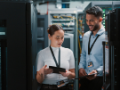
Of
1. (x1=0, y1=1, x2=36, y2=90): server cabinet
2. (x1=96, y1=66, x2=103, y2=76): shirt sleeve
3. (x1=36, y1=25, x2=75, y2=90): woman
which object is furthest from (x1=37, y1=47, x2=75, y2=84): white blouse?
(x1=96, y1=66, x2=103, y2=76): shirt sleeve

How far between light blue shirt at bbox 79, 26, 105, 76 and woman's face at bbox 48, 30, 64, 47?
22 cm

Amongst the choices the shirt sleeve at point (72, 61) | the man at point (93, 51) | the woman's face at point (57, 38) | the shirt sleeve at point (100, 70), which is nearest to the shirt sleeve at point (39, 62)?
the woman's face at point (57, 38)

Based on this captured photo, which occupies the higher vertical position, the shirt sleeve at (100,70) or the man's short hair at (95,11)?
the man's short hair at (95,11)

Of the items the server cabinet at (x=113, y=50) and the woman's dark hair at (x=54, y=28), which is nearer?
the server cabinet at (x=113, y=50)

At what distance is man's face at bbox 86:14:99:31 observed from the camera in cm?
111

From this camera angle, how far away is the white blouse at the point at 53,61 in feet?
3.67

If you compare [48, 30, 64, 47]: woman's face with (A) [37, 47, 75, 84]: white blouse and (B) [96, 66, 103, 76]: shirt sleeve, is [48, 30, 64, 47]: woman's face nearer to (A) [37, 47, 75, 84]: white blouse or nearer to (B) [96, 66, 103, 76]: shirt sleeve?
(A) [37, 47, 75, 84]: white blouse

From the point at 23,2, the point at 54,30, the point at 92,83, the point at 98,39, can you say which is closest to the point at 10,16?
the point at 23,2

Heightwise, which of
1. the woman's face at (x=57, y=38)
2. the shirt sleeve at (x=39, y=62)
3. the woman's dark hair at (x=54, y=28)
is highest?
the woman's dark hair at (x=54, y=28)

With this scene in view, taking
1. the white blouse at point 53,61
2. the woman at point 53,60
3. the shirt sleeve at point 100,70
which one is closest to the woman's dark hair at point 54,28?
the woman at point 53,60

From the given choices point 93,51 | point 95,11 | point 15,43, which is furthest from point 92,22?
point 15,43

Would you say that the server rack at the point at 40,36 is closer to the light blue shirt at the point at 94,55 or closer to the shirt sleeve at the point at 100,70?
the light blue shirt at the point at 94,55

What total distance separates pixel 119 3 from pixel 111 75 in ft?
2.21

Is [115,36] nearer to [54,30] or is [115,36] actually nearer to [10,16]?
[54,30]
